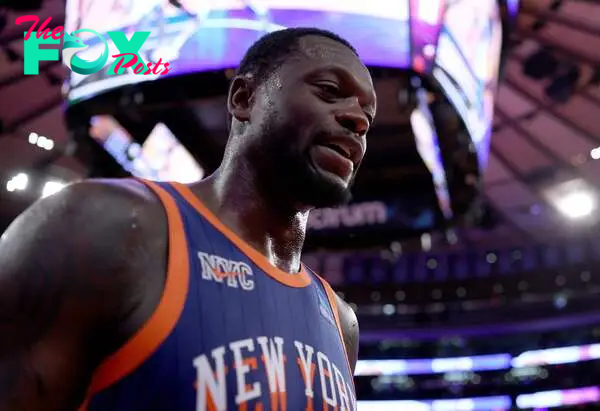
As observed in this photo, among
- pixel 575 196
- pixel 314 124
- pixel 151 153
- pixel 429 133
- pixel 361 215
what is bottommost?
pixel 575 196

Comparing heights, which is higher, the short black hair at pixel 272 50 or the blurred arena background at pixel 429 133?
the short black hair at pixel 272 50

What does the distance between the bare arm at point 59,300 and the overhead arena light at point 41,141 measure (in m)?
8.70

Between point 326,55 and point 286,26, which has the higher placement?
point 326,55

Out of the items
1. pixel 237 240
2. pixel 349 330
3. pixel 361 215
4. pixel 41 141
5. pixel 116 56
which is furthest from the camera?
pixel 41 141

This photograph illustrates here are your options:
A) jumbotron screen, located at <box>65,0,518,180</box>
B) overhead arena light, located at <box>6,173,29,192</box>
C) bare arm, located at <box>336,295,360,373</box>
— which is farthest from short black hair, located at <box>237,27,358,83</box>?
overhead arena light, located at <box>6,173,29,192</box>

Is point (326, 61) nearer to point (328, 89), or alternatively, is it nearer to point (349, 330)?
point (328, 89)

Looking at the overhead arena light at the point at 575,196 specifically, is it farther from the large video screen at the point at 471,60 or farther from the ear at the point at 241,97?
the ear at the point at 241,97

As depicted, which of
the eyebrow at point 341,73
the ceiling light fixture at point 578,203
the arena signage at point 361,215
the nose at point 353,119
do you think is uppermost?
the eyebrow at point 341,73

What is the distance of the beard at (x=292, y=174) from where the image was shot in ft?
4.37

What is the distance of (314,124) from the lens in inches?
52.3

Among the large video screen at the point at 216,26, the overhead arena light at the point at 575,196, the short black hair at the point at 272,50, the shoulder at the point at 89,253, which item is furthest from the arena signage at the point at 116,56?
the overhead arena light at the point at 575,196

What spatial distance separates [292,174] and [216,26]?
3.21 metres

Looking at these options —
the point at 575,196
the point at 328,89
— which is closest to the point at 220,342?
the point at 328,89

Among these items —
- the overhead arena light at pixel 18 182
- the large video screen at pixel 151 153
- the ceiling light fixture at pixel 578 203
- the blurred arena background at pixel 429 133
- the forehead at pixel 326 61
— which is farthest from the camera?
the ceiling light fixture at pixel 578 203
